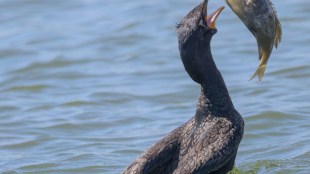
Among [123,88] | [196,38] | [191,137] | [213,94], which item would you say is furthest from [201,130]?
[123,88]

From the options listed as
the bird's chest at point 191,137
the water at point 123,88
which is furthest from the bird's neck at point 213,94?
the water at point 123,88

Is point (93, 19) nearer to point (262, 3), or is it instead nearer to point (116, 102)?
point (116, 102)

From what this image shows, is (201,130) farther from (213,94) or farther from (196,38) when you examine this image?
(196,38)

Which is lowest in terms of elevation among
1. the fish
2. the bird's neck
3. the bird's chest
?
the bird's chest

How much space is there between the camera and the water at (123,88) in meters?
7.94

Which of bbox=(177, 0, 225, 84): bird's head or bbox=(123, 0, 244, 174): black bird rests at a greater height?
bbox=(177, 0, 225, 84): bird's head

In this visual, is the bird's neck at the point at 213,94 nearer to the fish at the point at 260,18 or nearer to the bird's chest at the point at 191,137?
the bird's chest at the point at 191,137

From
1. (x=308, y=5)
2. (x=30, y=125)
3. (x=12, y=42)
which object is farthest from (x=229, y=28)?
(x=30, y=125)

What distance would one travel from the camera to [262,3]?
19.2 ft

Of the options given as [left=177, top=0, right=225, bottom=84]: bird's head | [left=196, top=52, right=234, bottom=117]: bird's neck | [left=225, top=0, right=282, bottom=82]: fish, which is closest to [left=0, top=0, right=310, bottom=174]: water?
[left=196, top=52, right=234, bottom=117]: bird's neck

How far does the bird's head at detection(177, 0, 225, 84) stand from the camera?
540 cm

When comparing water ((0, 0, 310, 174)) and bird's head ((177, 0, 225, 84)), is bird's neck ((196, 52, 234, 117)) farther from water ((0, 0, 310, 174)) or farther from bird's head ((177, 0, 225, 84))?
water ((0, 0, 310, 174))

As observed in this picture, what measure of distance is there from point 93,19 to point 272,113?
31.3 ft

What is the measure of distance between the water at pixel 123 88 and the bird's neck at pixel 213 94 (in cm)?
159
